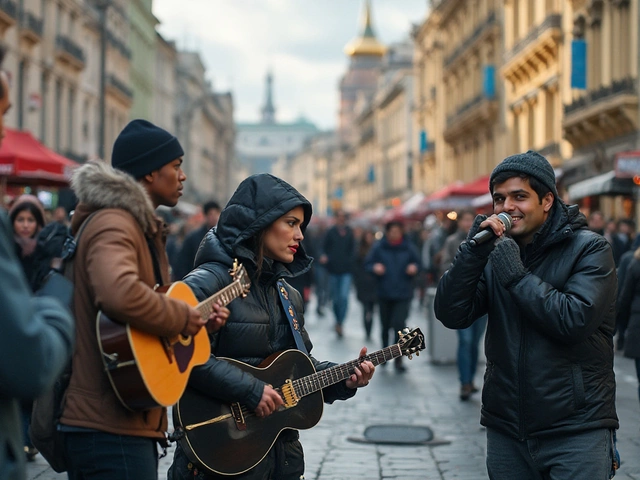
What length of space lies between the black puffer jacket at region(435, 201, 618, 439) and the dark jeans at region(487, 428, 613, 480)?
0.05 m

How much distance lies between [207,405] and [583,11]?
28.8 m

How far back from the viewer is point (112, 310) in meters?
3.64

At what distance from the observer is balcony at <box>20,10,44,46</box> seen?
35500 millimetres

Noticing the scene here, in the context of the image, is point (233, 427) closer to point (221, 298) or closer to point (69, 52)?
point (221, 298)

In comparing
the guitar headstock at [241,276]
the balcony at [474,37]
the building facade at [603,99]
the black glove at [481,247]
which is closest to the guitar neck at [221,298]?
the guitar headstock at [241,276]

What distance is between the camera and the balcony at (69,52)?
41.0m

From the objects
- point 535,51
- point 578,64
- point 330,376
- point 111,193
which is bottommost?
point 330,376

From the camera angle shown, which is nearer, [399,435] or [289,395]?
[289,395]

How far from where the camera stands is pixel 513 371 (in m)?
4.42

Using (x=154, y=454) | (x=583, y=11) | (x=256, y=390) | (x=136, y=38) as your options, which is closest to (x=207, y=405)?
(x=256, y=390)

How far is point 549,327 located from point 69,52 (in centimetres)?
3942

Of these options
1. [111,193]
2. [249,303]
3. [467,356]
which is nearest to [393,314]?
[467,356]

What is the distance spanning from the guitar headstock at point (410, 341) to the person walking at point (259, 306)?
0.16 metres

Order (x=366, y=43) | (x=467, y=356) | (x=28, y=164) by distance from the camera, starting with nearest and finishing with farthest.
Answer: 1. (x=467, y=356)
2. (x=28, y=164)
3. (x=366, y=43)
